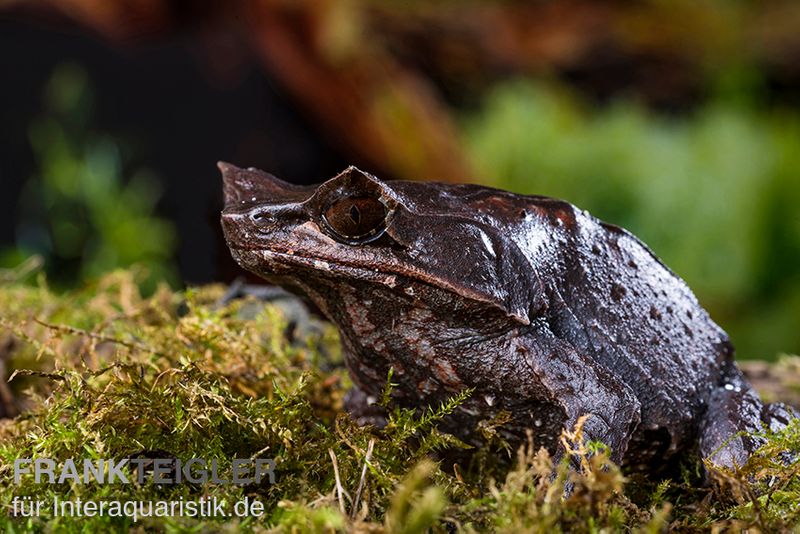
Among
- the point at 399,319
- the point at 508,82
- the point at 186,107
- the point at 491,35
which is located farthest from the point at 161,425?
the point at 508,82

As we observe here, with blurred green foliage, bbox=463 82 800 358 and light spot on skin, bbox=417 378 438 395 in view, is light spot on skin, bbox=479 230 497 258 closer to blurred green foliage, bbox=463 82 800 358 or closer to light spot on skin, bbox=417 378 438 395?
light spot on skin, bbox=417 378 438 395

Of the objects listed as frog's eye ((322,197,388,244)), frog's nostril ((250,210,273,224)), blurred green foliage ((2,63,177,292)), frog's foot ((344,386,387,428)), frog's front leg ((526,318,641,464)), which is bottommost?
frog's foot ((344,386,387,428))

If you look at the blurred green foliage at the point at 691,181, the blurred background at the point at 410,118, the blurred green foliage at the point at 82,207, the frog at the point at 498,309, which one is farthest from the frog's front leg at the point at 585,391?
the blurred green foliage at the point at 691,181

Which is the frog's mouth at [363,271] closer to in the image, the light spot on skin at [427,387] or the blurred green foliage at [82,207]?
the light spot on skin at [427,387]

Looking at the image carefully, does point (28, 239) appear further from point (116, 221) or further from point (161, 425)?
point (161, 425)

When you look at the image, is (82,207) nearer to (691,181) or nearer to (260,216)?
(260,216)

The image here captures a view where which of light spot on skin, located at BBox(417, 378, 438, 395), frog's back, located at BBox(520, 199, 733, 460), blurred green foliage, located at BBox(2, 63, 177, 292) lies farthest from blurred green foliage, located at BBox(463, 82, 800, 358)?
light spot on skin, located at BBox(417, 378, 438, 395)

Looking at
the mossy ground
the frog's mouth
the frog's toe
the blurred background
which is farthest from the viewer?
the blurred background
